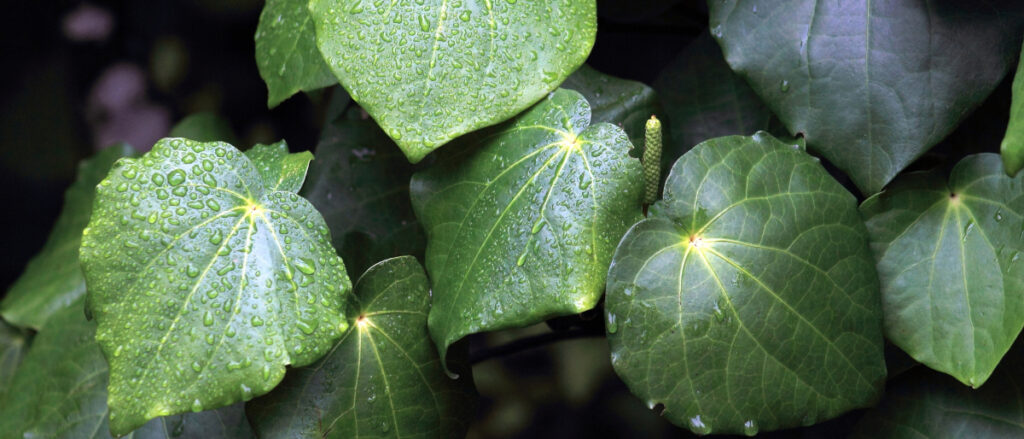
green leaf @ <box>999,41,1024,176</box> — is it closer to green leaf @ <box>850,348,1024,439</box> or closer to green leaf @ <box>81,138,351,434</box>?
green leaf @ <box>850,348,1024,439</box>

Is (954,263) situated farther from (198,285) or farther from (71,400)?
(71,400)

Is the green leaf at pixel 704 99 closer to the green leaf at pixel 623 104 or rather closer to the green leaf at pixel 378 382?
the green leaf at pixel 623 104

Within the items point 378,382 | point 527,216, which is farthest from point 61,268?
point 527,216

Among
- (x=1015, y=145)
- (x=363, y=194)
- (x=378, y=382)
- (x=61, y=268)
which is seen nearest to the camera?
(x=1015, y=145)

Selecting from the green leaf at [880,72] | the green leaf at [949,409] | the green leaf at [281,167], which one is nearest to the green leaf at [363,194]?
the green leaf at [281,167]

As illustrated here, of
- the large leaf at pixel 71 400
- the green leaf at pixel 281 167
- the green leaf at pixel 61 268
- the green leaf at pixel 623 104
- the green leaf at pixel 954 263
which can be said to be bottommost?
the green leaf at pixel 61 268

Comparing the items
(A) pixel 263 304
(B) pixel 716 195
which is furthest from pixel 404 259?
(B) pixel 716 195

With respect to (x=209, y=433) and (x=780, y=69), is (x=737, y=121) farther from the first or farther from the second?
(x=209, y=433)
